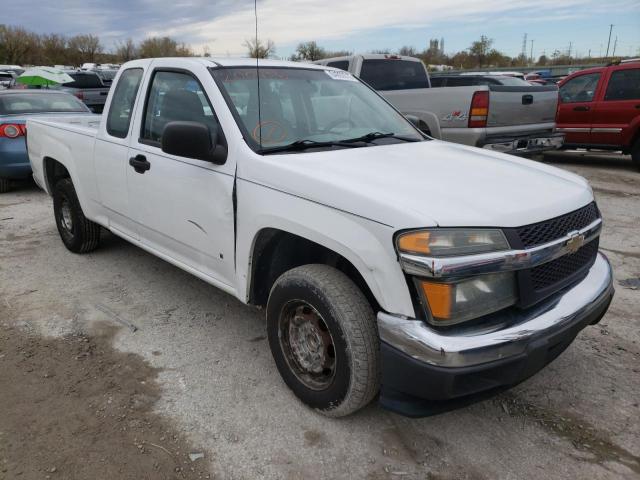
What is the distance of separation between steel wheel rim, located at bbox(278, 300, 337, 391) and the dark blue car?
6.37m

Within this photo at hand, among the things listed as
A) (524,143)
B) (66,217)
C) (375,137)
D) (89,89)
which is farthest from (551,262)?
(89,89)

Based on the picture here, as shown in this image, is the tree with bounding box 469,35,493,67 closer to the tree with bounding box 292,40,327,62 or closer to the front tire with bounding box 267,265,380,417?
the tree with bounding box 292,40,327,62

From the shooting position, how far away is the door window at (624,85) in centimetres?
911

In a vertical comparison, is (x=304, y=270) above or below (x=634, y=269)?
above

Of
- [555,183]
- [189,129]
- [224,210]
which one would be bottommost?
[224,210]

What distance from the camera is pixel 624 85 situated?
9.27 m

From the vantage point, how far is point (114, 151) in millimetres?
4113

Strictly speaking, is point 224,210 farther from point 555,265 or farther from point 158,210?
point 555,265

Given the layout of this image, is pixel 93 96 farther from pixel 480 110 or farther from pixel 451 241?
pixel 451 241

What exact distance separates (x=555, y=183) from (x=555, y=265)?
1.90 ft

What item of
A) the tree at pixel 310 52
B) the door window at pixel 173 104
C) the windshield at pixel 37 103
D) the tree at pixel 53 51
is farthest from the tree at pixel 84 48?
the door window at pixel 173 104

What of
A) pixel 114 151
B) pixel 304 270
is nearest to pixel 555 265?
pixel 304 270

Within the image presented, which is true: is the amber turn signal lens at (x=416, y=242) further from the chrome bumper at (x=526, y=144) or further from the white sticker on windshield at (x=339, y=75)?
the chrome bumper at (x=526, y=144)

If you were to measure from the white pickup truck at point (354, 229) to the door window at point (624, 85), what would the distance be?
7316mm
